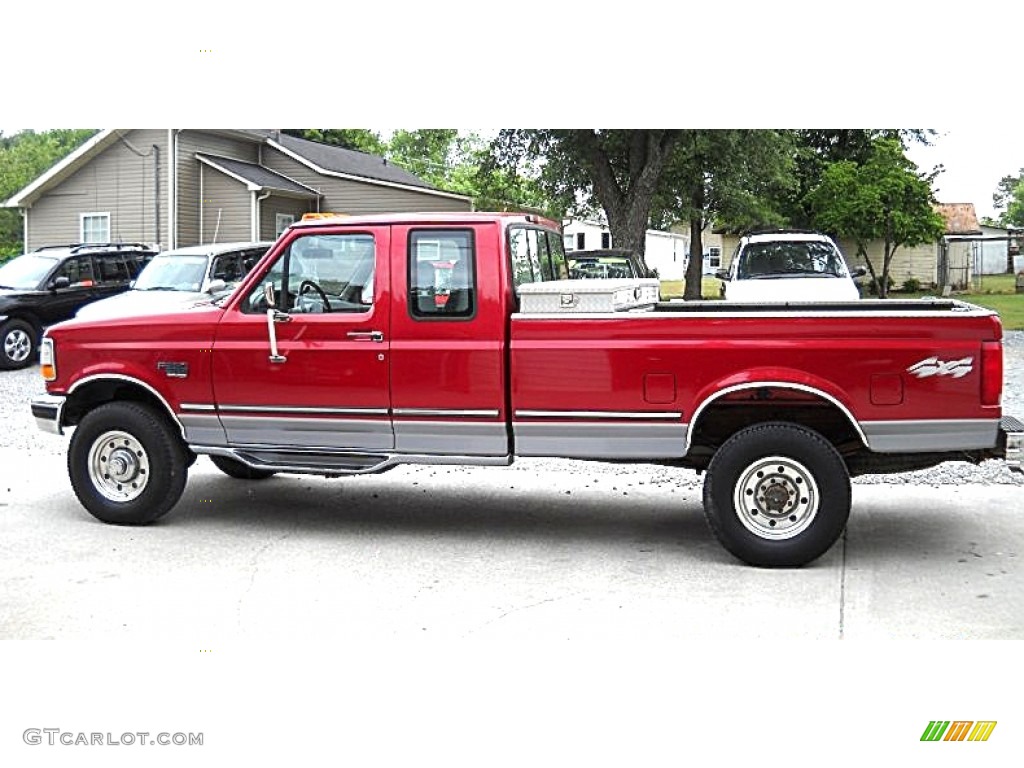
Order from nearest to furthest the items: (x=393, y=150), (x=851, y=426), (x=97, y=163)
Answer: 1. (x=851, y=426)
2. (x=393, y=150)
3. (x=97, y=163)

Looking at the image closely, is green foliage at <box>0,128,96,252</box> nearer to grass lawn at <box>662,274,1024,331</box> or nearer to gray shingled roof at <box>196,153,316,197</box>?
gray shingled roof at <box>196,153,316,197</box>

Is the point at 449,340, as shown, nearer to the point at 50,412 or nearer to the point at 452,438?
the point at 452,438

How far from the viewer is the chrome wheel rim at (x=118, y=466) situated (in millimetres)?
7333

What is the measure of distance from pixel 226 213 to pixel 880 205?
1027 centimetres

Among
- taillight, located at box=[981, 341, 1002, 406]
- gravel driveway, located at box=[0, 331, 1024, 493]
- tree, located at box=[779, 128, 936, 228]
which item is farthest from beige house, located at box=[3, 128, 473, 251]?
tree, located at box=[779, 128, 936, 228]

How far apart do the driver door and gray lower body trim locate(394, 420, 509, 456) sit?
0.11 m

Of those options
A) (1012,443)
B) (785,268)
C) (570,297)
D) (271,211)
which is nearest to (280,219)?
(271,211)

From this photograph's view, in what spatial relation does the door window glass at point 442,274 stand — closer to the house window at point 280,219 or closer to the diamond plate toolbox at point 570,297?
the diamond plate toolbox at point 570,297

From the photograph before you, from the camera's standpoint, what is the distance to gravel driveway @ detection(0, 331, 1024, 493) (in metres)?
8.75

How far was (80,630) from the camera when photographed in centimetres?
543

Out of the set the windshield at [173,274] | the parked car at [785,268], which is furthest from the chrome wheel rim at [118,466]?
the parked car at [785,268]

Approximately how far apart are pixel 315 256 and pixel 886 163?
36.5 feet
